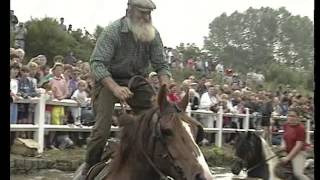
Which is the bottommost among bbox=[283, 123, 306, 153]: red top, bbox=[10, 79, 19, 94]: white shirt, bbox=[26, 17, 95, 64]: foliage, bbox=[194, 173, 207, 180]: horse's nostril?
bbox=[283, 123, 306, 153]: red top

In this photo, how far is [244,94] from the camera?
67.6 feet

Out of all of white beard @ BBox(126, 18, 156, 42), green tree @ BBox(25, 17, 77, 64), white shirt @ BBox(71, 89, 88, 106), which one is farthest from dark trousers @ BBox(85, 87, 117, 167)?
green tree @ BBox(25, 17, 77, 64)

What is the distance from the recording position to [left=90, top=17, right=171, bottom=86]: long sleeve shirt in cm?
511

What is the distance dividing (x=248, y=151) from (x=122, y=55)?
199 inches

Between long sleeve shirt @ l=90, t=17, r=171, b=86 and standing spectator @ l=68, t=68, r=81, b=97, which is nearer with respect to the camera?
long sleeve shirt @ l=90, t=17, r=171, b=86

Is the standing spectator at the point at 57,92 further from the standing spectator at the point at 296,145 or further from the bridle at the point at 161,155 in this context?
the bridle at the point at 161,155

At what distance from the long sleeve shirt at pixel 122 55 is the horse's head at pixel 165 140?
59 cm

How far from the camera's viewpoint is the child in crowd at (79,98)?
43.4 ft

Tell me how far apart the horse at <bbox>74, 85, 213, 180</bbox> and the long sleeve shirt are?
0.57 meters

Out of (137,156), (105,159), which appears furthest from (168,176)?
(105,159)

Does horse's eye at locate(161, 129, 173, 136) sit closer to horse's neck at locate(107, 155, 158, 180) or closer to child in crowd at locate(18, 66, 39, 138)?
horse's neck at locate(107, 155, 158, 180)

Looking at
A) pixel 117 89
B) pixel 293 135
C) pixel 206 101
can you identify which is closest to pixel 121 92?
pixel 117 89
